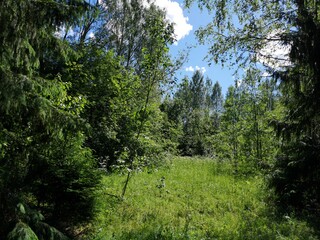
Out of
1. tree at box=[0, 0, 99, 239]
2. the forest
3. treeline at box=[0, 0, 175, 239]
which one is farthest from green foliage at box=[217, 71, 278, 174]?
tree at box=[0, 0, 99, 239]

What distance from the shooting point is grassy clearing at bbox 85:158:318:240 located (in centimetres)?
584

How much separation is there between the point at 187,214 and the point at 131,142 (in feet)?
10.2

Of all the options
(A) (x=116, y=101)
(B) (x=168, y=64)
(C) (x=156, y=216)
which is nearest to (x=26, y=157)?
(C) (x=156, y=216)

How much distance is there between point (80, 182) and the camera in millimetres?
5227

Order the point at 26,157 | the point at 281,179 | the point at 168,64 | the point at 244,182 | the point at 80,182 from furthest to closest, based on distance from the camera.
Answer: the point at 244,182 < the point at 281,179 < the point at 168,64 < the point at 80,182 < the point at 26,157

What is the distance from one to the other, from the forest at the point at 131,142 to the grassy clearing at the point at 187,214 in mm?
36

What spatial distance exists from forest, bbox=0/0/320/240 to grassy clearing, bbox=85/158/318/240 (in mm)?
36

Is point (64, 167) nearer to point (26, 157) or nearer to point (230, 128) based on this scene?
point (26, 157)

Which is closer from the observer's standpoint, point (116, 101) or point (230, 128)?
point (116, 101)

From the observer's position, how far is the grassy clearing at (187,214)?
5844 mm

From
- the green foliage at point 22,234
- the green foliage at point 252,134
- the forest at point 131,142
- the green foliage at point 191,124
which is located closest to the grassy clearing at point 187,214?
the forest at point 131,142

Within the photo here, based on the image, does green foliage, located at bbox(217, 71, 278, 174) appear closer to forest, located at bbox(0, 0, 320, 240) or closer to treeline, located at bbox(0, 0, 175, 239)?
forest, located at bbox(0, 0, 320, 240)

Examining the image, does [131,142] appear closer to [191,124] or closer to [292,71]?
[292,71]

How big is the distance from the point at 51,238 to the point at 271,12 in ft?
26.7
